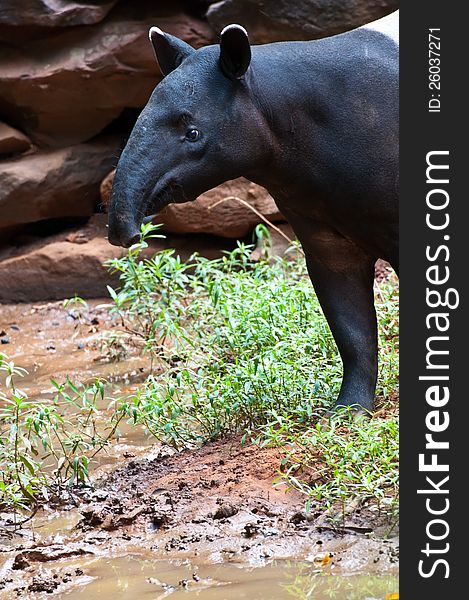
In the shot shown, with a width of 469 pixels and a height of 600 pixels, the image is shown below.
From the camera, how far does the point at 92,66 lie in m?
8.40

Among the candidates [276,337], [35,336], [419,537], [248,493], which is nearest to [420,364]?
[419,537]

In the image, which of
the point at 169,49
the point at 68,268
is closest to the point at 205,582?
the point at 169,49

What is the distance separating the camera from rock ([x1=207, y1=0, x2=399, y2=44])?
310 inches

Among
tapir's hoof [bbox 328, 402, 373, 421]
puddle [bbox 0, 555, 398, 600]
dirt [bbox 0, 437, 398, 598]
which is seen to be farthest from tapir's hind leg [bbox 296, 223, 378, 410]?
puddle [bbox 0, 555, 398, 600]

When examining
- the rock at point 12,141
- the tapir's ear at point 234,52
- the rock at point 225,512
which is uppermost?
the rock at point 12,141

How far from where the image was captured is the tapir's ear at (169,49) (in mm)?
4309

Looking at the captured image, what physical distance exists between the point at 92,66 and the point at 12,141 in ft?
3.22

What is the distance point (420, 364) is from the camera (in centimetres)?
348

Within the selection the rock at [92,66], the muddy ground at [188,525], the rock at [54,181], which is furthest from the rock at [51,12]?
the muddy ground at [188,525]

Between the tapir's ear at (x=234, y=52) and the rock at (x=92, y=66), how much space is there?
4344mm

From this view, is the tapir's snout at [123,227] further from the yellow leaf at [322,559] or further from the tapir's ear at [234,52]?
the yellow leaf at [322,559]

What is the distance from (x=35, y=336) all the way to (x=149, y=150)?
4135mm

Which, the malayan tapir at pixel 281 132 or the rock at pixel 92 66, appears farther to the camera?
the rock at pixel 92 66

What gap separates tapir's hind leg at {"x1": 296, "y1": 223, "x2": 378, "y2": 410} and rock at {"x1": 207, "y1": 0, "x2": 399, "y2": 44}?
12.2 feet
